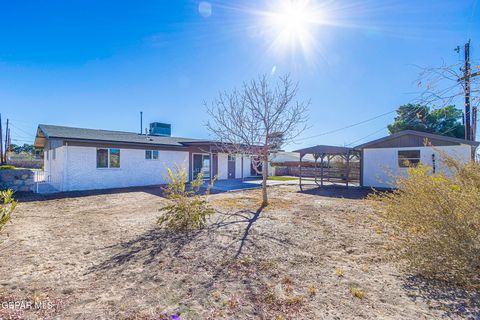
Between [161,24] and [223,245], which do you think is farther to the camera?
[161,24]

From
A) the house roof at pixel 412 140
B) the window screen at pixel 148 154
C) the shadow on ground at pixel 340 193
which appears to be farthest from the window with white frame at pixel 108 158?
the house roof at pixel 412 140

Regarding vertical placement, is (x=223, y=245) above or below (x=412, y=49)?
below

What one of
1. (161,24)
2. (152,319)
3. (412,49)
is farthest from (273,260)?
(161,24)

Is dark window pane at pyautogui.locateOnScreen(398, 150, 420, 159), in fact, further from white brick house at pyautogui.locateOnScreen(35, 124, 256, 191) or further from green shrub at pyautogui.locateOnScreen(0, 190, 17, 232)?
green shrub at pyautogui.locateOnScreen(0, 190, 17, 232)

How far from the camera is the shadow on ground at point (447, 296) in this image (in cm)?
235

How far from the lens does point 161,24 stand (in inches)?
357

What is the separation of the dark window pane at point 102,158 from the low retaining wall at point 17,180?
2.81 m

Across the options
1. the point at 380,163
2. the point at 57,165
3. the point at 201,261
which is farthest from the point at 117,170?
the point at 380,163

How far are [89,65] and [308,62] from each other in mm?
10758

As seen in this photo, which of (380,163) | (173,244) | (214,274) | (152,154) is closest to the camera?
(214,274)

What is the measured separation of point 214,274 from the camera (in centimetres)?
318

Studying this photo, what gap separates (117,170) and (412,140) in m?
16.4

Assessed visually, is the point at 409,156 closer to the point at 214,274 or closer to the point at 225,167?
the point at 225,167

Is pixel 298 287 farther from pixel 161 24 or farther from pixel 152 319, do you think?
pixel 161 24
